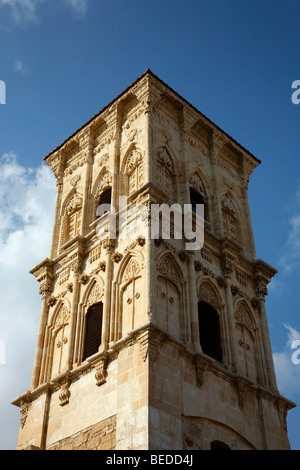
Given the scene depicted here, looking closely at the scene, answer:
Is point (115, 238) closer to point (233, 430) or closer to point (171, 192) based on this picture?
point (171, 192)

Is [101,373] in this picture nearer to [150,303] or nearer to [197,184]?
[150,303]

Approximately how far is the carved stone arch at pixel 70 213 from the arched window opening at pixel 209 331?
20.0ft

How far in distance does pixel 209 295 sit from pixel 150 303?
3399mm

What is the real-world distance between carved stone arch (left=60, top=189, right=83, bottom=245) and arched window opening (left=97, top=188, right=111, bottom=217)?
1040 millimetres

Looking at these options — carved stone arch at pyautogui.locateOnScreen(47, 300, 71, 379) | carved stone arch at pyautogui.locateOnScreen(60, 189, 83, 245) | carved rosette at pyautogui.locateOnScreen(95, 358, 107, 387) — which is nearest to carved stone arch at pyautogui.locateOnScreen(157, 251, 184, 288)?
carved rosette at pyautogui.locateOnScreen(95, 358, 107, 387)

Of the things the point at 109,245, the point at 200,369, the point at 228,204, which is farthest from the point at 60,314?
the point at 228,204

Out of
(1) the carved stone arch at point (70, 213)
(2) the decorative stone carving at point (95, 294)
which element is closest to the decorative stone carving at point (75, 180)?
(1) the carved stone arch at point (70, 213)

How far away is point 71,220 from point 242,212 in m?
6.42

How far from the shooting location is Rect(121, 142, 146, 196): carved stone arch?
983 inches

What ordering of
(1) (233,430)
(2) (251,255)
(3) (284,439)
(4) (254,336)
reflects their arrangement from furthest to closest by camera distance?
(2) (251,255), (4) (254,336), (3) (284,439), (1) (233,430)

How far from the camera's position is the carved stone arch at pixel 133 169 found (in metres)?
25.0

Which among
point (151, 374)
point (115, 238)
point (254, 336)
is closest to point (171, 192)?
point (115, 238)

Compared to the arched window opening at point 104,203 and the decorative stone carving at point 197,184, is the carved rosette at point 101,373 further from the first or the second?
the decorative stone carving at point 197,184

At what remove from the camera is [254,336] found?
24.3 metres
